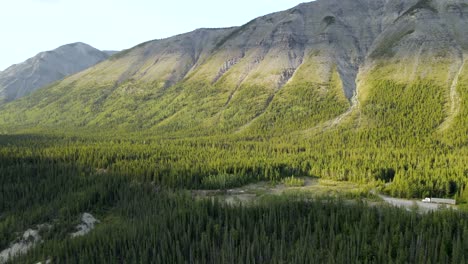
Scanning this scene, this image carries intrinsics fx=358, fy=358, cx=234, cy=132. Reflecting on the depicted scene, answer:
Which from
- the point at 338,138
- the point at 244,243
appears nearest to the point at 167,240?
the point at 244,243

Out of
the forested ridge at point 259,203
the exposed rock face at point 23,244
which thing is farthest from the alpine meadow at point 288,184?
the forested ridge at point 259,203

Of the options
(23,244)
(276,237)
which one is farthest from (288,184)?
(23,244)

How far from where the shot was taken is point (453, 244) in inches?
1753

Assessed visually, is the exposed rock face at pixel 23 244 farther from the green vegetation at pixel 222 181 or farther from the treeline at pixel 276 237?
the green vegetation at pixel 222 181

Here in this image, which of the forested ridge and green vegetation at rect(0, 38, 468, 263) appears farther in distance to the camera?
green vegetation at rect(0, 38, 468, 263)

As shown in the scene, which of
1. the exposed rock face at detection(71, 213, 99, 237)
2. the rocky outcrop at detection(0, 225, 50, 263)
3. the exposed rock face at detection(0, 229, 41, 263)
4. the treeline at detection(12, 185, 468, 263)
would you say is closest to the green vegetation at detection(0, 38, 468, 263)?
the treeline at detection(12, 185, 468, 263)

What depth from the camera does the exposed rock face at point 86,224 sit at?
2849 inches

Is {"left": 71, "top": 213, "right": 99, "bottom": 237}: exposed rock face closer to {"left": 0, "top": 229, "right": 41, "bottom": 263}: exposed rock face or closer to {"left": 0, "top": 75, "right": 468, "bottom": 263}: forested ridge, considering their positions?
{"left": 0, "top": 75, "right": 468, "bottom": 263}: forested ridge

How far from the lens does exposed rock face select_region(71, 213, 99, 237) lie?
7238 cm

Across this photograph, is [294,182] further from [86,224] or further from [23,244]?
[23,244]

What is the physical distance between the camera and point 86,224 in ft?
248

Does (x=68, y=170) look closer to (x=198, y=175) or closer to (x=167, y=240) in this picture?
(x=198, y=175)

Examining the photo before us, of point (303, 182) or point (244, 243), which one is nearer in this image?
point (244, 243)

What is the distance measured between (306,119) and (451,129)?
63899 millimetres
